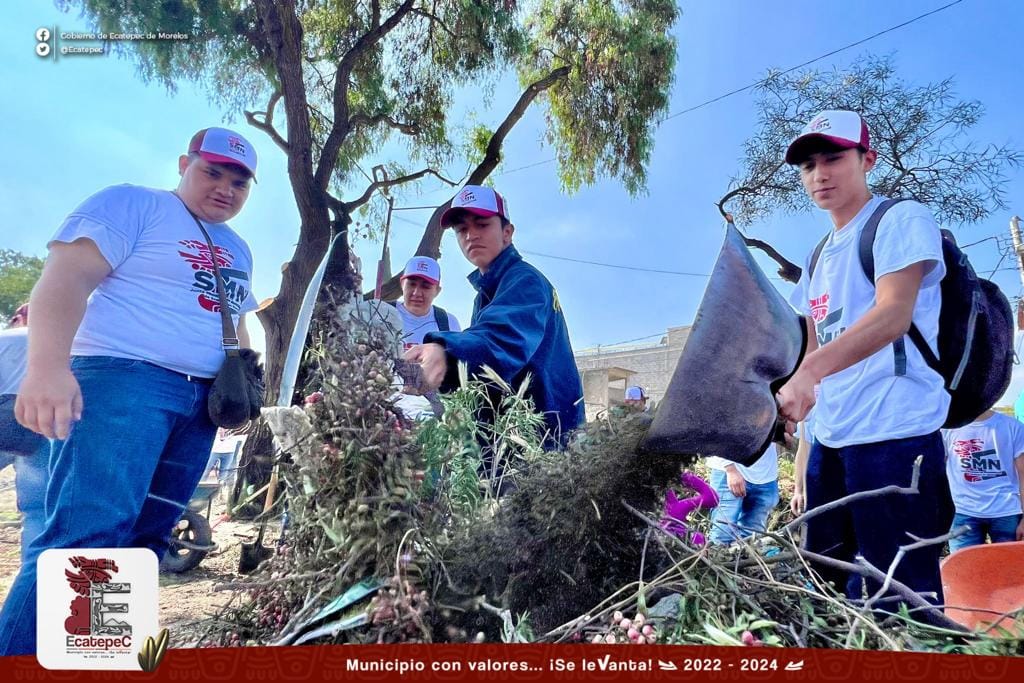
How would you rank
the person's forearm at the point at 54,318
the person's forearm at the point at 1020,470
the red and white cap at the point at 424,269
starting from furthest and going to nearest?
the person's forearm at the point at 1020,470 < the red and white cap at the point at 424,269 < the person's forearm at the point at 54,318

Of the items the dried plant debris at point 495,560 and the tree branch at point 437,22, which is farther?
the tree branch at point 437,22

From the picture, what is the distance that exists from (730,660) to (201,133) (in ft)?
6.35

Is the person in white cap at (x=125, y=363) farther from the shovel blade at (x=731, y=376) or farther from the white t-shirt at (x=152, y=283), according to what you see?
the shovel blade at (x=731, y=376)

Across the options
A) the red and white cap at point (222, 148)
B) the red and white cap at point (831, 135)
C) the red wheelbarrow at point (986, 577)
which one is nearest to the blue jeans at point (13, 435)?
the red and white cap at point (222, 148)

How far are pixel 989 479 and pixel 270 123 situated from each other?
104 inches

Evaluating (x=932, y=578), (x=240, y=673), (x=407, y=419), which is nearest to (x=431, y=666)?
(x=240, y=673)

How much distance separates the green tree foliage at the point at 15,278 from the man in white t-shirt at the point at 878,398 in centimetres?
186

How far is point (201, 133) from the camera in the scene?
1.81 m

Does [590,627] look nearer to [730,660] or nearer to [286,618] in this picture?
[730,660]

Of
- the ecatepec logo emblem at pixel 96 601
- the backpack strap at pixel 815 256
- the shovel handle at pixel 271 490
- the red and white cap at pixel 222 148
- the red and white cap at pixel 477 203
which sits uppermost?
the red and white cap at pixel 222 148

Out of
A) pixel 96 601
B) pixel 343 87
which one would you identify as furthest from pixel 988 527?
pixel 96 601

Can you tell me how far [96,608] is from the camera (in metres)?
1.57

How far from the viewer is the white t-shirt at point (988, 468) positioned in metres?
2.07

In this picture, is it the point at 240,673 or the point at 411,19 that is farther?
the point at 411,19
